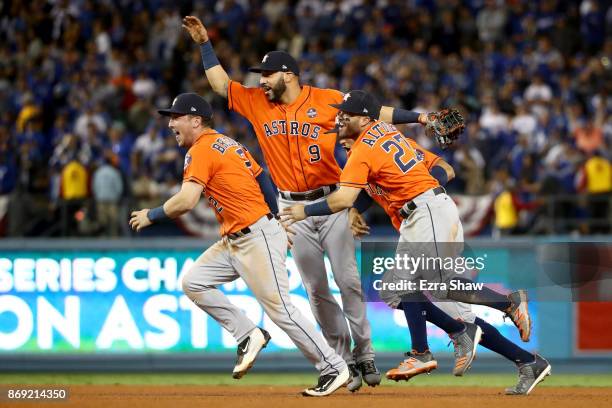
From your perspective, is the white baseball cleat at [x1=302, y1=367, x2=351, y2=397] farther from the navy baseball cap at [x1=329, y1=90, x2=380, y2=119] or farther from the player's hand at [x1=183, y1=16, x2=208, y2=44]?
the player's hand at [x1=183, y1=16, x2=208, y2=44]

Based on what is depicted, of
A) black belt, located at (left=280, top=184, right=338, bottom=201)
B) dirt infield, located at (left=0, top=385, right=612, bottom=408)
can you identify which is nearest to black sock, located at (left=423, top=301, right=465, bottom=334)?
dirt infield, located at (left=0, top=385, right=612, bottom=408)

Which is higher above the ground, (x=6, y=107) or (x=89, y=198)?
(x=6, y=107)

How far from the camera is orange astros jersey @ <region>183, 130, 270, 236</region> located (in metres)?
8.59

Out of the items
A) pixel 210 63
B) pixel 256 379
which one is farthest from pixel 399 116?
pixel 256 379

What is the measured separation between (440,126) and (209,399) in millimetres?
2853

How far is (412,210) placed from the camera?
8.62 m

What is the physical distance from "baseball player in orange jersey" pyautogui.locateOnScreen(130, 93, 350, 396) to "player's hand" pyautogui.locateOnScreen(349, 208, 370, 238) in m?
0.60

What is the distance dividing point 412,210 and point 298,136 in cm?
116

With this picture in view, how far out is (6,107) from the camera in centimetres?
1911

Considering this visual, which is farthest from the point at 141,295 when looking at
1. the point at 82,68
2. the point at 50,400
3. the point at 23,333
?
the point at 82,68

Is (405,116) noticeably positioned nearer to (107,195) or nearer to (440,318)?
(440,318)

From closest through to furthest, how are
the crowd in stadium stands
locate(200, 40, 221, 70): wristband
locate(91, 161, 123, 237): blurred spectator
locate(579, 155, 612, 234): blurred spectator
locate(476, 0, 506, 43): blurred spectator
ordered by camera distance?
1. locate(200, 40, 221, 70): wristband
2. locate(91, 161, 123, 237): blurred spectator
3. the crowd in stadium stands
4. locate(579, 155, 612, 234): blurred spectator
5. locate(476, 0, 506, 43): blurred spectator

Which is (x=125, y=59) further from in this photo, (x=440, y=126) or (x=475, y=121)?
(x=440, y=126)

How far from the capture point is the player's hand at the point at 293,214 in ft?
27.8
